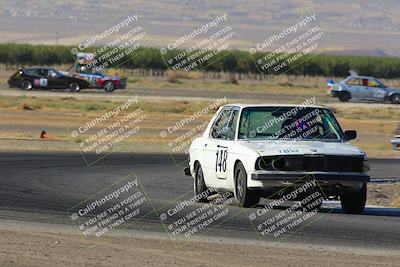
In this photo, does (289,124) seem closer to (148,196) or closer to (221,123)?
(221,123)

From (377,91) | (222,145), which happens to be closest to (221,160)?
(222,145)

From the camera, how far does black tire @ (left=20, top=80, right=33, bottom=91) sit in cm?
6288

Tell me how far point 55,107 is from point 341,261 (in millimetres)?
38840

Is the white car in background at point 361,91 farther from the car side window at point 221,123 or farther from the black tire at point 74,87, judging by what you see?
the car side window at point 221,123

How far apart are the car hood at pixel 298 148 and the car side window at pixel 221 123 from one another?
1.03 m

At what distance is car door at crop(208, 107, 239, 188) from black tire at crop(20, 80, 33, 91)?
47.3 meters

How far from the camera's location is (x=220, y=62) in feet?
371

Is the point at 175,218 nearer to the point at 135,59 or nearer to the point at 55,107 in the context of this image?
the point at 55,107

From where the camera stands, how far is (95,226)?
516 inches

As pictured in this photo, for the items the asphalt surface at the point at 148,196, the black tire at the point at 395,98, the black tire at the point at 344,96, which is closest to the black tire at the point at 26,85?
the black tire at the point at 344,96

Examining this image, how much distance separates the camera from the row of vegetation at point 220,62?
11162 cm

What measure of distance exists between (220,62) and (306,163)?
3890 inches

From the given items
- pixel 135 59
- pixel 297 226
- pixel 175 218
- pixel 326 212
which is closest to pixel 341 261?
pixel 297 226

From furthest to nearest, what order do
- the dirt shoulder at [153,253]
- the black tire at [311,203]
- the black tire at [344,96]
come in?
the black tire at [344,96]
the black tire at [311,203]
the dirt shoulder at [153,253]
